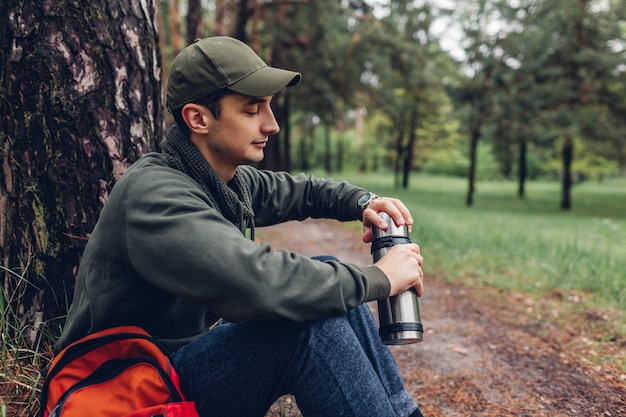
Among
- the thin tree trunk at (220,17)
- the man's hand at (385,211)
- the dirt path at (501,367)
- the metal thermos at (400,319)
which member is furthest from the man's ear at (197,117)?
the thin tree trunk at (220,17)

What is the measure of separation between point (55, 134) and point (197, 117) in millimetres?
926

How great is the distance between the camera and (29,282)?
2.18m

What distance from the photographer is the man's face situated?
1.71 metres

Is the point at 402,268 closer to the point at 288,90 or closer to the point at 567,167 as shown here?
the point at 288,90

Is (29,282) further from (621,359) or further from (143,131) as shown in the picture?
(621,359)

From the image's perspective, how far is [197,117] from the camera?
1702 mm

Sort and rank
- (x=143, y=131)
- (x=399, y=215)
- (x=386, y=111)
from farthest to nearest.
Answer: (x=386, y=111)
(x=143, y=131)
(x=399, y=215)

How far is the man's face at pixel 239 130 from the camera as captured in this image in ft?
5.61

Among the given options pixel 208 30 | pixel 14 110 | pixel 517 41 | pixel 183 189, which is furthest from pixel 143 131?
pixel 517 41

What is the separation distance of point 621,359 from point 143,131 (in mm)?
3169

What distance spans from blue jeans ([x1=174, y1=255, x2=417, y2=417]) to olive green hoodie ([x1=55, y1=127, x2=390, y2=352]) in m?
0.12

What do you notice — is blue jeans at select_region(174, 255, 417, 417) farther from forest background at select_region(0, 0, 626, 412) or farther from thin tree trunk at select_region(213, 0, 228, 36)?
thin tree trunk at select_region(213, 0, 228, 36)

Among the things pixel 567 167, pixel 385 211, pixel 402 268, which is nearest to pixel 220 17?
pixel 385 211

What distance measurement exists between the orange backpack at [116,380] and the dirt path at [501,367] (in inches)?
42.0
